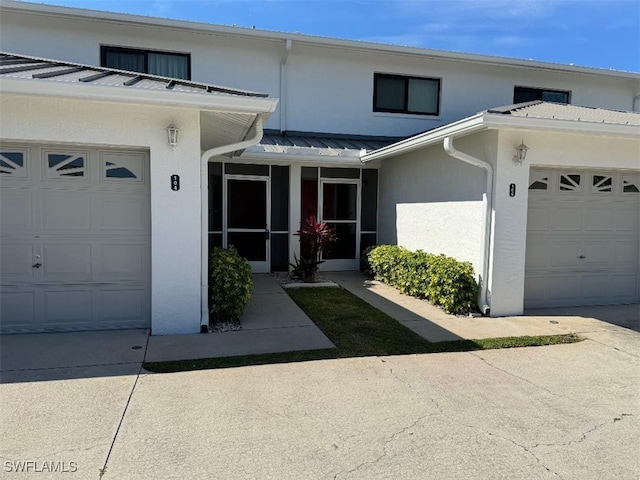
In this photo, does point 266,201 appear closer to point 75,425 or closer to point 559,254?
point 559,254

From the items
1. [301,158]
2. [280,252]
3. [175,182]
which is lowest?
[280,252]

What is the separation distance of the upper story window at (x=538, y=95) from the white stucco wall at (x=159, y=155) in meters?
10.9

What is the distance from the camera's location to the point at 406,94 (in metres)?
12.4

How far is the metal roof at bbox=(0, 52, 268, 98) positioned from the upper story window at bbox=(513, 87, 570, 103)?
1021 cm

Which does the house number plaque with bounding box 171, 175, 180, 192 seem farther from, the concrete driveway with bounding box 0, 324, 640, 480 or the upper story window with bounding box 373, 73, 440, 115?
the upper story window with bounding box 373, 73, 440, 115

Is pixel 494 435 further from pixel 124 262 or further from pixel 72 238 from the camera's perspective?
pixel 72 238

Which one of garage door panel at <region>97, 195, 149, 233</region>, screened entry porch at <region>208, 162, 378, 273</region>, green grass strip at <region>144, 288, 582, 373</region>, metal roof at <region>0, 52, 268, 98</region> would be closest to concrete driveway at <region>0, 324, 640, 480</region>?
green grass strip at <region>144, 288, 582, 373</region>

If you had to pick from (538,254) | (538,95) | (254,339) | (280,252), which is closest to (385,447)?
(254,339)

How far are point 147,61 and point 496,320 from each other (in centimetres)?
967

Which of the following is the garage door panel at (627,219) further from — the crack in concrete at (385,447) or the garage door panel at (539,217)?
the crack in concrete at (385,447)

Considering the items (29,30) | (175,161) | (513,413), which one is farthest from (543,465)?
(29,30)

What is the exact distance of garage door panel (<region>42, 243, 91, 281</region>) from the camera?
234 inches

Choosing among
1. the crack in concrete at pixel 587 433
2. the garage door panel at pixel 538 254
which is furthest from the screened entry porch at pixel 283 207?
the crack in concrete at pixel 587 433

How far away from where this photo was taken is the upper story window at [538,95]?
43.5 feet
